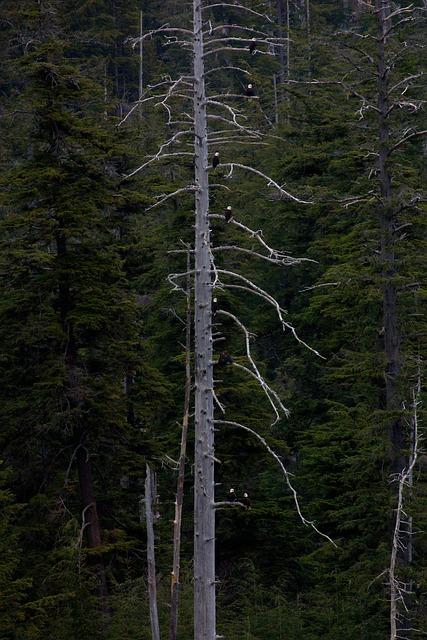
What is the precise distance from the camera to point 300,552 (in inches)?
846

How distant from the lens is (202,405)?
9.22 m

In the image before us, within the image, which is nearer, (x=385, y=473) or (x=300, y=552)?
(x=385, y=473)

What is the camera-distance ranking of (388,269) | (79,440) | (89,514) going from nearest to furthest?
(388,269) < (89,514) < (79,440)

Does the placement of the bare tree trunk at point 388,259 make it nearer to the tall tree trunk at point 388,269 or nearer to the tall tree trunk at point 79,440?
the tall tree trunk at point 388,269

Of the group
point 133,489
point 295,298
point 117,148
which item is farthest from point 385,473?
point 295,298

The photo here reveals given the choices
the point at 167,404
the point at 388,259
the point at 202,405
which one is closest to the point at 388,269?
the point at 388,259

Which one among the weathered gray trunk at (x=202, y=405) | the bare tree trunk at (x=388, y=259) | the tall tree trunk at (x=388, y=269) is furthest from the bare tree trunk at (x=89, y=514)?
the weathered gray trunk at (x=202, y=405)

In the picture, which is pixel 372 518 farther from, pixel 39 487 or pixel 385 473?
pixel 39 487

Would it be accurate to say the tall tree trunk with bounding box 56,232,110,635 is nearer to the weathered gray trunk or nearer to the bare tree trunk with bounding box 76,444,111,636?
the bare tree trunk with bounding box 76,444,111,636

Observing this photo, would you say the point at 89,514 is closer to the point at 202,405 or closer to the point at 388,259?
the point at 388,259

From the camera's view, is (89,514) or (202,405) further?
(89,514)

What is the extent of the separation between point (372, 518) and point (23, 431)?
6.81 m

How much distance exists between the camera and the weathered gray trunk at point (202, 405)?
9117mm

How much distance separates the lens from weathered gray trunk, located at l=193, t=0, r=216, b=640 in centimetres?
912
